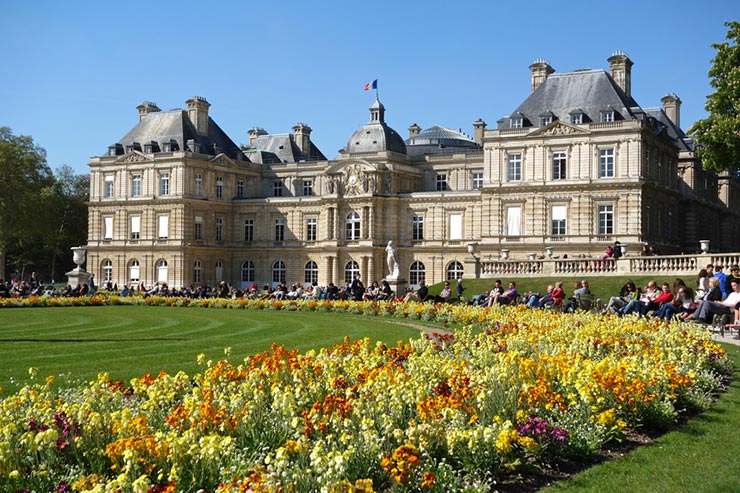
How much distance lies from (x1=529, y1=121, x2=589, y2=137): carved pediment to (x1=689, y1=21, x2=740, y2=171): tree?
1806 cm

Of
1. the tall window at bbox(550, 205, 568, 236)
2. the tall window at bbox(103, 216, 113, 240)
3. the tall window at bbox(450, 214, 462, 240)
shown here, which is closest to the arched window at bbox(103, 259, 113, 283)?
the tall window at bbox(103, 216, 113, 240)

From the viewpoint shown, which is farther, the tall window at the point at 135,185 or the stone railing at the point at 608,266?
the tall window at the point at 135,185

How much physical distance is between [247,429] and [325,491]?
2648 mm

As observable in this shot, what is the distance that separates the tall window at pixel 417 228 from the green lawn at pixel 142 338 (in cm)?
3646

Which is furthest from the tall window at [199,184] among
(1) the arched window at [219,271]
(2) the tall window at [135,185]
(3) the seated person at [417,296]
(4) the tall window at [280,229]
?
(3) the seated person at [417,296]

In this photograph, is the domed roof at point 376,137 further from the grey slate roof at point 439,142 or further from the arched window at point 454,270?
the arched window at point 454,270

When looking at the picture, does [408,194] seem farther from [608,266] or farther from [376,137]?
[608,266]

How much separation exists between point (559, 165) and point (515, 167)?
2940 millimetres

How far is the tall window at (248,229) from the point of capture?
7444 cm

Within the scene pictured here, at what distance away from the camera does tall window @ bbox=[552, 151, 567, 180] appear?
5531 centimetres

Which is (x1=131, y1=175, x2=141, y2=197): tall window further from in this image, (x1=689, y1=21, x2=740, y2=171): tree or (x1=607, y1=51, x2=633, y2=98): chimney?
(x1=689, y1=21, x2=740, y2=171): tree

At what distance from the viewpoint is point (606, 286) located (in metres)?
37.8

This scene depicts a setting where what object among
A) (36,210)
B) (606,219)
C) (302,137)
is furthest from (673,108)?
(36,210)

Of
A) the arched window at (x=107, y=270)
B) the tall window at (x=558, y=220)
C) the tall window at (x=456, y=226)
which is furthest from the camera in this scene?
the arched window at (x=107, y=270)
